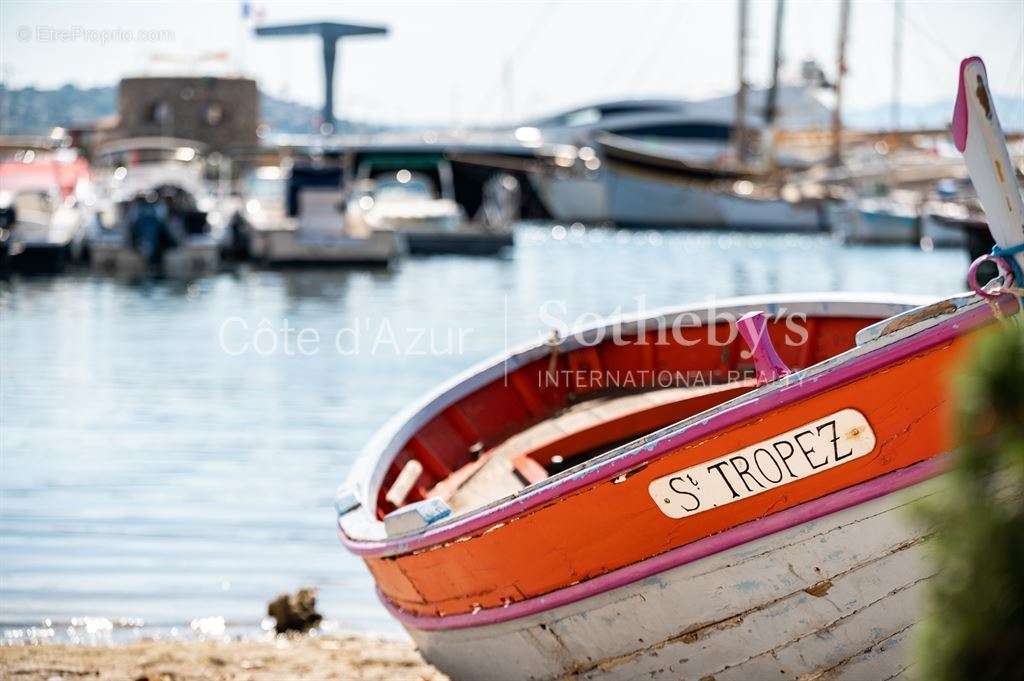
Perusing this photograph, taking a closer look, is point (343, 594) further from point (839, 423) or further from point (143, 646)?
point (839, 423)

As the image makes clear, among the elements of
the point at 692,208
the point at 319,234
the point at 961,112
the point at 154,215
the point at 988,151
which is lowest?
the point at 692,208

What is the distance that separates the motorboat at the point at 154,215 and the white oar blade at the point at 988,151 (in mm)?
29226

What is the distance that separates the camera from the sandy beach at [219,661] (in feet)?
19.6

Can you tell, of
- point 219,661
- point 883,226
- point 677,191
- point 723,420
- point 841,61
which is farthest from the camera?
point 677,191

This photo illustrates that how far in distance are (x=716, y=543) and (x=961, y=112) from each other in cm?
160

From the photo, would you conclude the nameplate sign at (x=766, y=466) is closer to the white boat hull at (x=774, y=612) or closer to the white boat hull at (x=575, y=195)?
the white boat hull at (x=774, y=612)

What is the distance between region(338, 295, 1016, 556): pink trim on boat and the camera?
4203 millimetres

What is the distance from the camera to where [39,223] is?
33.3m

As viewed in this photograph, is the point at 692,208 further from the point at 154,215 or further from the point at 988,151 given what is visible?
the point at 988,151

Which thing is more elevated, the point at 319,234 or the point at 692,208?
the point at 319,234

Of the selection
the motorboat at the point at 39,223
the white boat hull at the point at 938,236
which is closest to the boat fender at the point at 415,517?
the motorboat at the point at 39,223

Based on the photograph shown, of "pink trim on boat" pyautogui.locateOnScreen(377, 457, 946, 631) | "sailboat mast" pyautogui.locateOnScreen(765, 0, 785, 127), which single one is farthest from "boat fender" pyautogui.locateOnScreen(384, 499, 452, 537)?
"sailboat mast" pyautogui.locateOnScreen(765, 0, 785, 127)

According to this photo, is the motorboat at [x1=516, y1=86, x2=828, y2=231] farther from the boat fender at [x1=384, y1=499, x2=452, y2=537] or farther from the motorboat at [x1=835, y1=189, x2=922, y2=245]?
the boat fender at [x1=384, y1=499, x2=452, y2=537]

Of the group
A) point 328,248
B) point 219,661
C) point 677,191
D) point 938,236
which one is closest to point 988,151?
point 219,661
